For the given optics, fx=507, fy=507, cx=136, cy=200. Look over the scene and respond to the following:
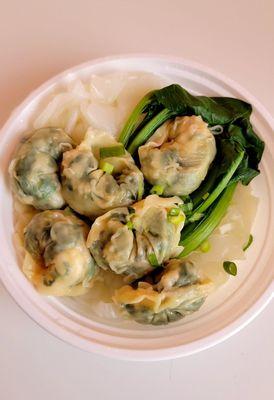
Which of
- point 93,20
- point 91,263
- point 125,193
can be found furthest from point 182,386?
point 93,20

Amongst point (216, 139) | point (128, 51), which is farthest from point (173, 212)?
point (128, 51)

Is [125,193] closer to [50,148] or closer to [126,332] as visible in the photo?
[50,148]

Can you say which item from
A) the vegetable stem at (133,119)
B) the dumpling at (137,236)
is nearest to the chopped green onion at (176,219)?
the dumpling at (137,236)

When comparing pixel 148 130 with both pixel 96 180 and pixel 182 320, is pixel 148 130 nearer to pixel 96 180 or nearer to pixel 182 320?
pixel 96 180

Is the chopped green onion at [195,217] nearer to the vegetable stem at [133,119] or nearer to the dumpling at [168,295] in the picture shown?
the dumpling at [168,295]

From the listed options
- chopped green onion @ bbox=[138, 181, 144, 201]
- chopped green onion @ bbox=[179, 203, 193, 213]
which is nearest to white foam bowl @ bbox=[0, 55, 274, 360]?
chopped green onion @ bbox=[179, 203, 193, 213]

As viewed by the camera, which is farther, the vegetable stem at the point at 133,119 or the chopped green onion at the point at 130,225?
the vegetable stem at the point at 133,119
